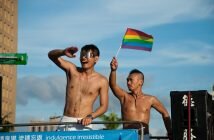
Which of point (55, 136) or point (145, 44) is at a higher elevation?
point (145, 44)

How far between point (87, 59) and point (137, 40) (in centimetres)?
118

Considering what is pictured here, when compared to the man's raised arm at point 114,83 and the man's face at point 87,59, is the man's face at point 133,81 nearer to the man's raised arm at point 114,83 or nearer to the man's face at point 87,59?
the man's raised arm at point 114,83

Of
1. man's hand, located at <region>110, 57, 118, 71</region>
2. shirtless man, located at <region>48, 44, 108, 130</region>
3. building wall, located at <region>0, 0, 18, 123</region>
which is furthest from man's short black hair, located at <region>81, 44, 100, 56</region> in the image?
building wall, located at <region>0, 0, 18, 123</region>

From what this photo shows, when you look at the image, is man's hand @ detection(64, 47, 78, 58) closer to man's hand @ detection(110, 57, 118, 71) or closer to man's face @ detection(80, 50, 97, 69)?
man's face @ detection(80, 50, 97, 69)

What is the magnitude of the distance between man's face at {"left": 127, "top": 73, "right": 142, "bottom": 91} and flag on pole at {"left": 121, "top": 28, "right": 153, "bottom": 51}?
475 millimetres

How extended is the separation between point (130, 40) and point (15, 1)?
324ft

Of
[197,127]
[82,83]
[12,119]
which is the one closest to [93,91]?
[82,83]

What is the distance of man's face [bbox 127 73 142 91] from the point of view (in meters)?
8.45

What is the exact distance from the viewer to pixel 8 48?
9606cm

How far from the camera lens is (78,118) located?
23.9 feet

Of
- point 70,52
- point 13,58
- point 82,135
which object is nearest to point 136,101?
point 70,52

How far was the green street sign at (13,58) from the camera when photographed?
33.8 meters

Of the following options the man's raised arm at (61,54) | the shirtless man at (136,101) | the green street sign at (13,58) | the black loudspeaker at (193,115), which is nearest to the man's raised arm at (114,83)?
the shirtless man at (136,101)

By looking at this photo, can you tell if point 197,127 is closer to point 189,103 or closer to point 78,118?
point 189,103
